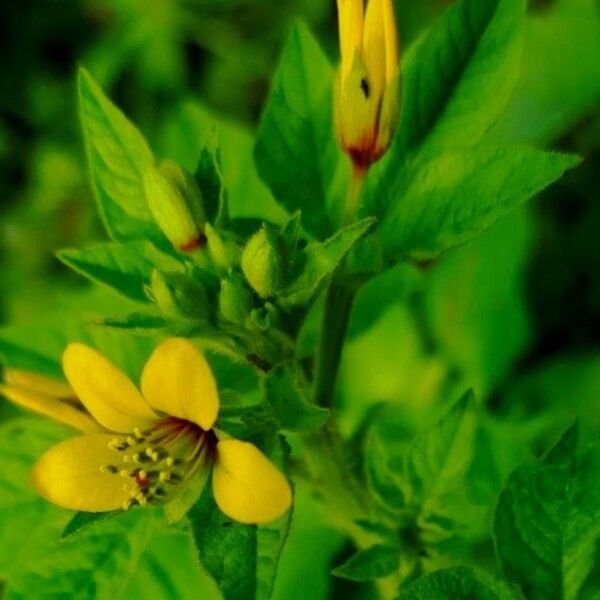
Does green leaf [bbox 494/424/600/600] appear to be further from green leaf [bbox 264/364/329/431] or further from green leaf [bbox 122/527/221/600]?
green leaf [bbox 122/527/221/600]

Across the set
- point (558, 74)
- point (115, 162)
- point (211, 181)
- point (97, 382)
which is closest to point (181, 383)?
point (97, 382)

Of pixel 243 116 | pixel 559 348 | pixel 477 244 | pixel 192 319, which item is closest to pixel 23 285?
pixel 243 116

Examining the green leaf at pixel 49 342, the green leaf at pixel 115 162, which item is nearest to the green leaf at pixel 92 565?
the green leaf at pixel 49 342

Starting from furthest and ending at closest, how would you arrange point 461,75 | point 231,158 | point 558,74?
point 558,74, point 231,158, point 461,75

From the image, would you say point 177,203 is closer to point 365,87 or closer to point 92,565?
point 365,87

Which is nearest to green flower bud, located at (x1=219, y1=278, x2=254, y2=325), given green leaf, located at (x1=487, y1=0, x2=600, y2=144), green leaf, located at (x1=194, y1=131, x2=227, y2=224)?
green leaf, located at (x1=194, y1=131, x2=227, y2=224)

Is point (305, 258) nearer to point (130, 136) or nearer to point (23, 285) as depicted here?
point (130, 136)

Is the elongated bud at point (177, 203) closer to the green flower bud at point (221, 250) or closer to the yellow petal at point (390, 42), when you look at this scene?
the green flower bud at point (221, 250)
